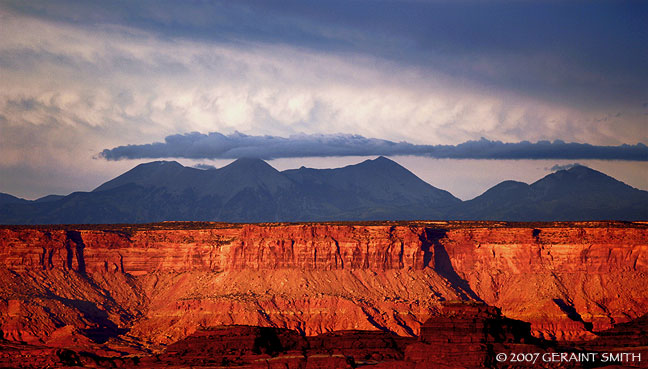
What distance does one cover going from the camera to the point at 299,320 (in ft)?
646

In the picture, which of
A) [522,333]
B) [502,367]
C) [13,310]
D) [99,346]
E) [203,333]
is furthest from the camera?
[13,310]

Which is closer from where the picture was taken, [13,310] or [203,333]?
[203,333]

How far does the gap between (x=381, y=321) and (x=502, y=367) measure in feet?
255

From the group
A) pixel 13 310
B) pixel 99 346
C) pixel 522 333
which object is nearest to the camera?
pixel 522 333

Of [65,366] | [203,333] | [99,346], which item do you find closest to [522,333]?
[203,333]

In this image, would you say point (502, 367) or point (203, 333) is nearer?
point (502, 367)

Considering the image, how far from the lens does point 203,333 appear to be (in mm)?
146125

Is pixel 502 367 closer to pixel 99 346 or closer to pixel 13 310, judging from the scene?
pixel 99 346

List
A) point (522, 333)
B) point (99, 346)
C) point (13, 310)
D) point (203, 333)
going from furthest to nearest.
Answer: point (13, 310) < point (99, 346) < point (203, 333) < point (522, 333)

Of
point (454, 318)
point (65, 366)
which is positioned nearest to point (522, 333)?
point (454, 318)

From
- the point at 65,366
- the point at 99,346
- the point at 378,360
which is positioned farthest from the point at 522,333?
the point at 99,346

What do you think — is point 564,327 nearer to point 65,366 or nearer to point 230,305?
point 230,305

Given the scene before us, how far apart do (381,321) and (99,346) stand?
3876 cm

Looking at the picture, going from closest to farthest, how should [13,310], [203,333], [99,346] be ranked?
1. [203,333]
2. [99,346]
3. [13,310]
